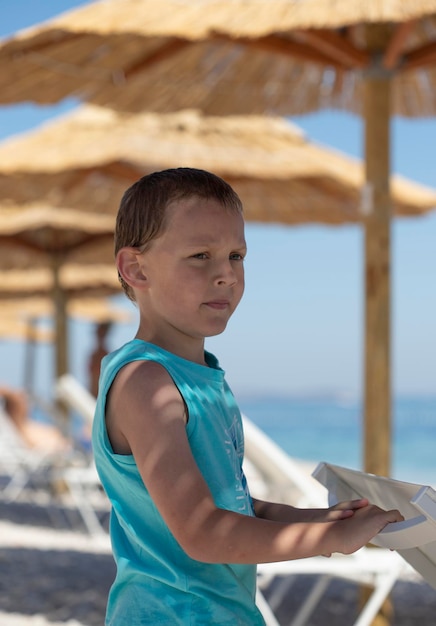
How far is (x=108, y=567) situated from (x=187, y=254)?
4324mm

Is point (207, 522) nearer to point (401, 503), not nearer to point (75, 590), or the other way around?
point (401, 503)

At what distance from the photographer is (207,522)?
1.06 m

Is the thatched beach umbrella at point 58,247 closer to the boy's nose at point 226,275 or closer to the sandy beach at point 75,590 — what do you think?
the sandy beach at point 75,590

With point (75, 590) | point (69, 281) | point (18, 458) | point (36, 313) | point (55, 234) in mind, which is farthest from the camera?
point (36, 313)

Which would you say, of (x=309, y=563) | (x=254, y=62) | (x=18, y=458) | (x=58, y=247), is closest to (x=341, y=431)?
(x=58, y=247)

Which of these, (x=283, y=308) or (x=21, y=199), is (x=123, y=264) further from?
(x=283, y=308)

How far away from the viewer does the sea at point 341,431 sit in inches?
949

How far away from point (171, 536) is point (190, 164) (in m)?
5.85

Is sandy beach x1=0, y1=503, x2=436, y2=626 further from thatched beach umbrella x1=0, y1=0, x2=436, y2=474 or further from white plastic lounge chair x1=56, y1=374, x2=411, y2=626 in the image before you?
thatched beach umbrella x1=0, y1=0, x2=436, y2=474

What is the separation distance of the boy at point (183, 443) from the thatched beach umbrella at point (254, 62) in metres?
2.37

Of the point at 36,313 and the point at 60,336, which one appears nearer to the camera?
the point at 60,336

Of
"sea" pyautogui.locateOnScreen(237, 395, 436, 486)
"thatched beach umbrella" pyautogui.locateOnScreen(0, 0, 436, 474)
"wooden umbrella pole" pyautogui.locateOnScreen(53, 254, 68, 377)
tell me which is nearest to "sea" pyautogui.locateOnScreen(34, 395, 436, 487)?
"sea" pyautogui.locateOnScreen(237, 395, 436, 486)

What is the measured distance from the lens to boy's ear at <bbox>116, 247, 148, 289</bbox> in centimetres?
124

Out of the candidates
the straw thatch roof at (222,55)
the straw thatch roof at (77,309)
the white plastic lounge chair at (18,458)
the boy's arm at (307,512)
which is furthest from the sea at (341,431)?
the boy's arm at (307,512)
